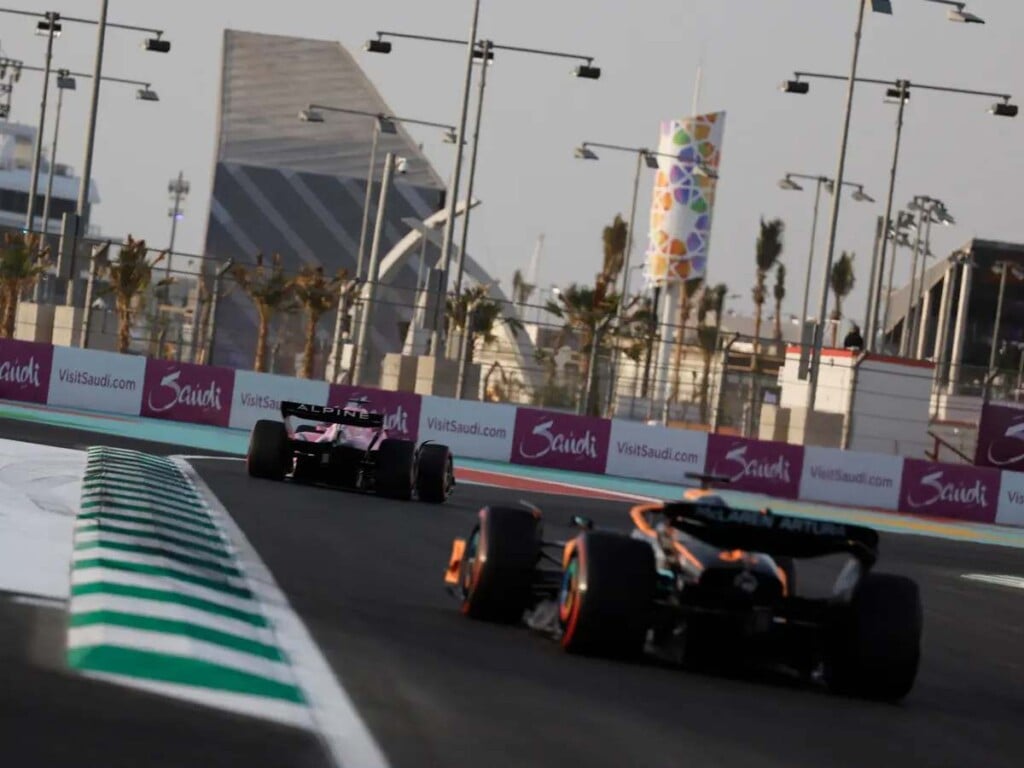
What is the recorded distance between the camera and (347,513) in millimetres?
17188

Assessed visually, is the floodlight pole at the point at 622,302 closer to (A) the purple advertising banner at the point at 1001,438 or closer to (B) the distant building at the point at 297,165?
(A) the purple advertising banner at the point at 1001,438

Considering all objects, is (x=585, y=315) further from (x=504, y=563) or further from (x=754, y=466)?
(x=504, y=563)

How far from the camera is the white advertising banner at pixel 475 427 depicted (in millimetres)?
31516

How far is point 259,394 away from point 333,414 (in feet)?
40.3

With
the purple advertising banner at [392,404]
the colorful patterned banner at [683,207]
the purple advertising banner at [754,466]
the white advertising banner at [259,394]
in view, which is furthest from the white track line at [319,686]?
the colorful patterned banner at [683,207]

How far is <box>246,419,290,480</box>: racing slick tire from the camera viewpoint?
20.2 metres

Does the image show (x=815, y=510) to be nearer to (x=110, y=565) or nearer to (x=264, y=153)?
(x=110, y=565)

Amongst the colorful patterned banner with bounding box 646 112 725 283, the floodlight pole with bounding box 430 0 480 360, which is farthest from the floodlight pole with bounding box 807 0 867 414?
the colorful patterned banner with bounding box 646 112 725 283

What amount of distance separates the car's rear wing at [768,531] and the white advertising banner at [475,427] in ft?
73.9

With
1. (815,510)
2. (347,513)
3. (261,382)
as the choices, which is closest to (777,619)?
(347,513)

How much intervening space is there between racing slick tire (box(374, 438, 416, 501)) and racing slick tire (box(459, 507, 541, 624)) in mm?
9812

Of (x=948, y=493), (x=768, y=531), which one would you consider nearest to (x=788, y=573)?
(x=768, y=531)

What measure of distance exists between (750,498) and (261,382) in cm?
783

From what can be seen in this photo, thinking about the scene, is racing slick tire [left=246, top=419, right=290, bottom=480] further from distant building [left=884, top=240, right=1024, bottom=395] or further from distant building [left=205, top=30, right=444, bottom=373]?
distant building [left=205, top=30, right=444, bottom=373]
